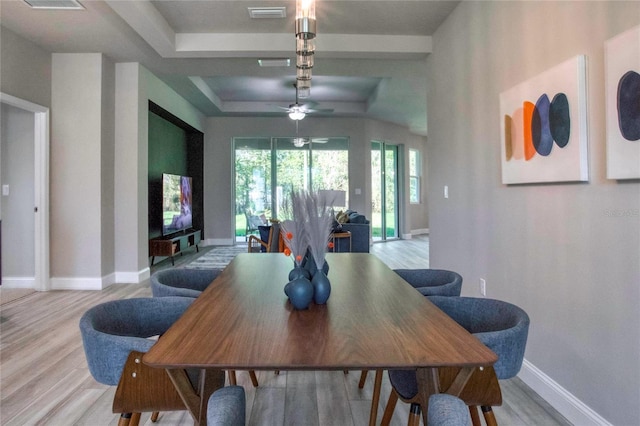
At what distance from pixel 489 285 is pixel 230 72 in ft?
13.8

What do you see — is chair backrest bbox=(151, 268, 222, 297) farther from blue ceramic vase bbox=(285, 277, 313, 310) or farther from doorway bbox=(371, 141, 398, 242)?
doorway bbox=(371, 141, 398, 242)

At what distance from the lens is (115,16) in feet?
11.6

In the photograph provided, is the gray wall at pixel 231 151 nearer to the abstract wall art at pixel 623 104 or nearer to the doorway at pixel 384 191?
the doorway at pixel 384 191

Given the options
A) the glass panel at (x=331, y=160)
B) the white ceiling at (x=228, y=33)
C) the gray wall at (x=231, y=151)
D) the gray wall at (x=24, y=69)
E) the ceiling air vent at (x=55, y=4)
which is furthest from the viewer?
the glass panel at (x=331, y=160)

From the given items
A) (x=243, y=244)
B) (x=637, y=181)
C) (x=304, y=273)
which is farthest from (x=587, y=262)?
(x=243, y=244)

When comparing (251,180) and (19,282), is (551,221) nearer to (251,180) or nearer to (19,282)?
(19,282)

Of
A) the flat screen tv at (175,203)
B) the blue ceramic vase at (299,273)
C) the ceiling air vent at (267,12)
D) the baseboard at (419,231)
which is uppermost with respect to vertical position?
the ceiling air vent at (267,12)

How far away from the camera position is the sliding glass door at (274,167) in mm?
8844

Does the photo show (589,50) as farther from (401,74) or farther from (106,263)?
(106,263)

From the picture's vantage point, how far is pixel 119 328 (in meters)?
1.52

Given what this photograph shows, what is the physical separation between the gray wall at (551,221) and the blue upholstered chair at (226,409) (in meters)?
1.63

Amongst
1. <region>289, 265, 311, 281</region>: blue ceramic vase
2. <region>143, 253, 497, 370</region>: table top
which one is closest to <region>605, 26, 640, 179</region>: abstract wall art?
<region>143, 253, 497, 370</region>: table top

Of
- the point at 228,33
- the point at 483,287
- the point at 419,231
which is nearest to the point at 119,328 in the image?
the point at 483,287

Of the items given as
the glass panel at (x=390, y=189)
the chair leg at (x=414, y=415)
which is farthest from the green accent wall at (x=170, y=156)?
the chair leg at (x=414, y=415)
